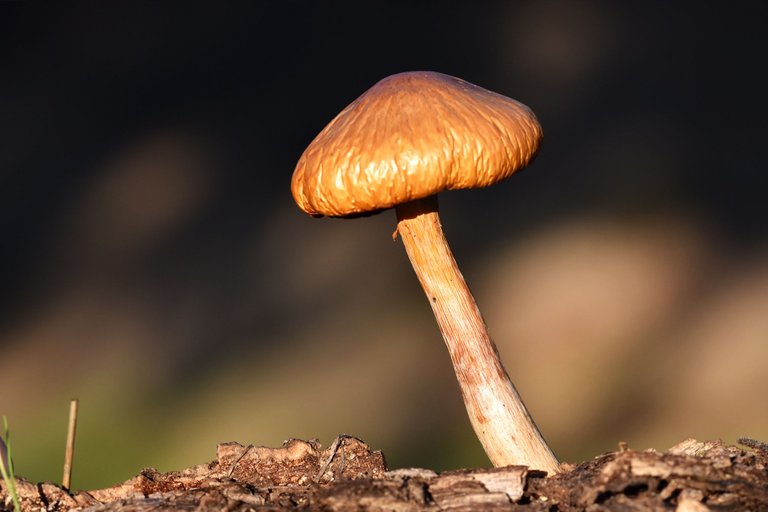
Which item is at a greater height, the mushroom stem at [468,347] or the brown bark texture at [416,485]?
the mushroom stem at [468,347]

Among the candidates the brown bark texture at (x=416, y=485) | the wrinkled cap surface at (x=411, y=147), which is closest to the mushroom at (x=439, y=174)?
the wrinkled cap surface at (x=411, y=147)

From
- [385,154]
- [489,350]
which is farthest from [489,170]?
[489,350]

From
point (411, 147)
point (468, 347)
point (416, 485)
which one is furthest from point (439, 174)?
point (416, 485)

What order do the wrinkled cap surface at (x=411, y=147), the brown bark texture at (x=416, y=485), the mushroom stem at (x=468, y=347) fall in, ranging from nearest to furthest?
the brown bark texture at (x=416, y=485) < the wrinkled cap surface at (x=411, y=147) < the mushroom stem at (x=468, y=347)

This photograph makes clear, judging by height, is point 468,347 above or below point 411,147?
below

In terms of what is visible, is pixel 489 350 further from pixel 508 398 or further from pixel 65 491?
pixel 65 491

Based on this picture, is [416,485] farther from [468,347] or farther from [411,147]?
[411,147]

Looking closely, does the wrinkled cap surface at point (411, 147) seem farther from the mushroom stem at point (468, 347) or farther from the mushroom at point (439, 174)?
the mushroom stem at point (468, 347)
